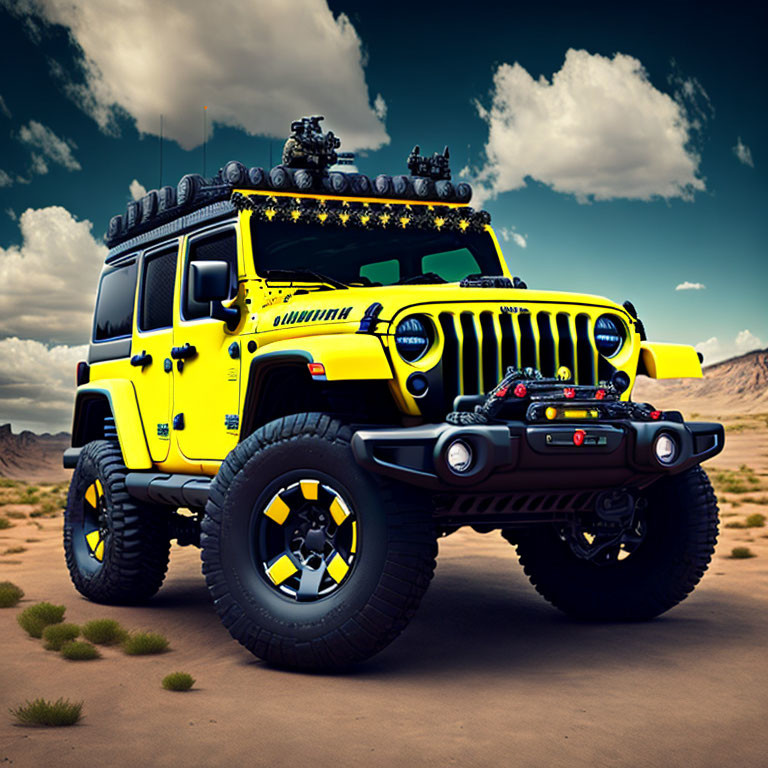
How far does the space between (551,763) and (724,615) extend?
376 cm

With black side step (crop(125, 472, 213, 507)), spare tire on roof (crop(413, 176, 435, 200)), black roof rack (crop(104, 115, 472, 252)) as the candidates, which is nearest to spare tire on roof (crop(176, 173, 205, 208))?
black roof rack (crop(104, 115, 472, 252))

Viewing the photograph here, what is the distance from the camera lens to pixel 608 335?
664cm

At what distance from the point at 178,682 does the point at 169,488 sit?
2.10 meters

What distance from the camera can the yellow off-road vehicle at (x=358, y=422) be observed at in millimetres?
5590

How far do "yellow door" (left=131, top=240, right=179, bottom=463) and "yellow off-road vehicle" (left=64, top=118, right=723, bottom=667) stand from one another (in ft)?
0.08

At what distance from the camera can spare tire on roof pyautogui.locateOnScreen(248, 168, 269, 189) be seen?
7301mm

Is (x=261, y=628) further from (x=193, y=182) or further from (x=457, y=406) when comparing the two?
(x=193, y=182)

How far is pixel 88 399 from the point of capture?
9.28m

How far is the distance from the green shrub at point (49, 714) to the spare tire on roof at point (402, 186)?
4350 mm

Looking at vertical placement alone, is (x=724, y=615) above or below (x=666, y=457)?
below

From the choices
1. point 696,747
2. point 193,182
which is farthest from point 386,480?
point 193,182

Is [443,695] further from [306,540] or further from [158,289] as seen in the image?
[158,289]

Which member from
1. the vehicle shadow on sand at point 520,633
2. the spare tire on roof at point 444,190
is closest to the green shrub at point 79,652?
the vehicle shadow on sand at point 520,633

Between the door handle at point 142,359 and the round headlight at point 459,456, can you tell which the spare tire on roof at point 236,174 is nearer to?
the door handle at point 142,359
